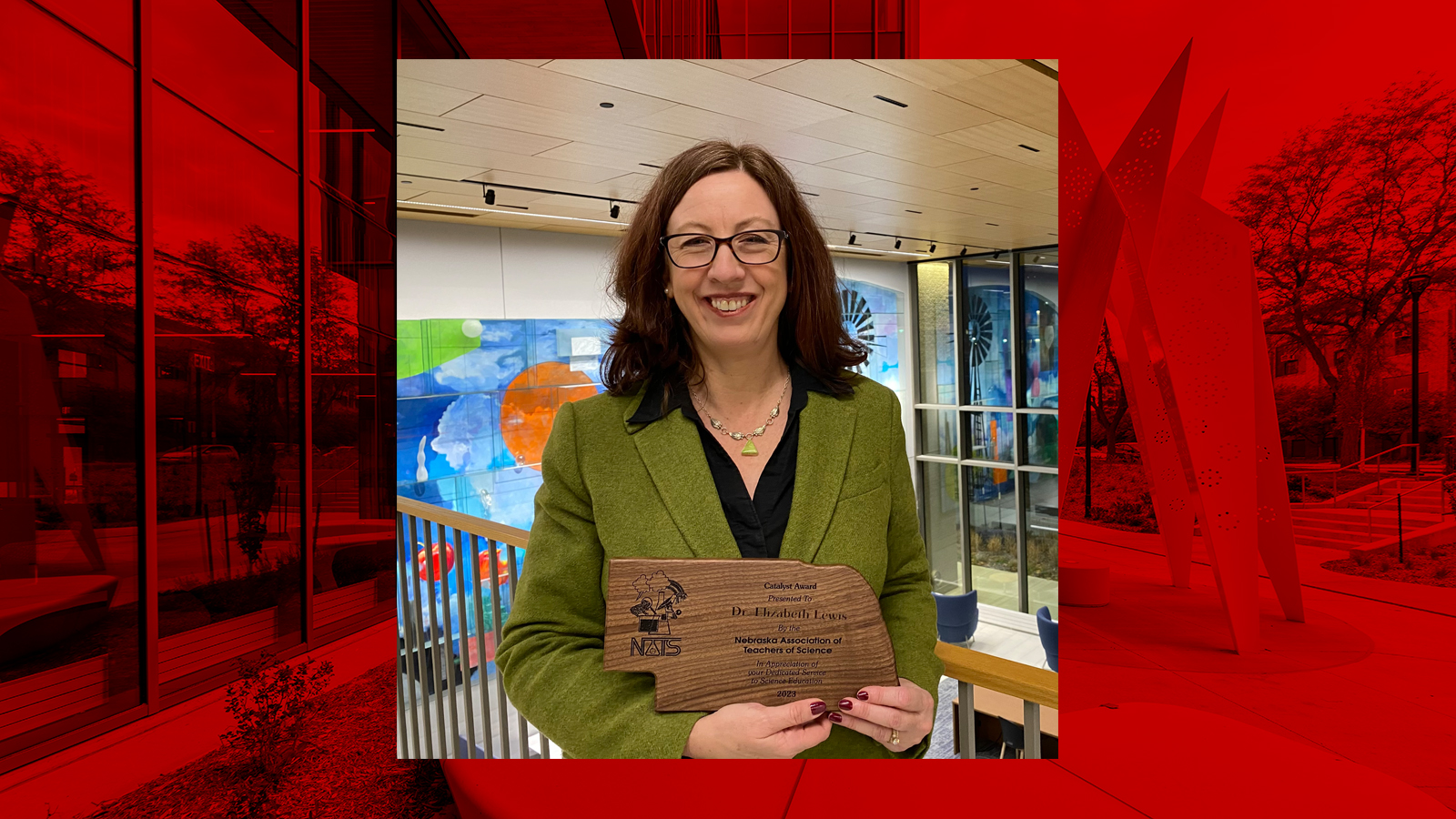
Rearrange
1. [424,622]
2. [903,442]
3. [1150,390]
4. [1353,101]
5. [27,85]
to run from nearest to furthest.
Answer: [27,85]
[903,442]
[424,622]
[1353,101]
[1150,390]

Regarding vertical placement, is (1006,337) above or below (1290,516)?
above

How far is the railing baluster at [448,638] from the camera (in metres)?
1.54

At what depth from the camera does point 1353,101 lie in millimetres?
2102

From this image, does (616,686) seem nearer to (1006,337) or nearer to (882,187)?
(1006,337)

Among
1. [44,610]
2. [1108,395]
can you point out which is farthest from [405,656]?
[1108,395]

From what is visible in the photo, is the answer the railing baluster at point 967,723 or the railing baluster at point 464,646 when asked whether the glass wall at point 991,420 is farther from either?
the railing baluster at point 464,646

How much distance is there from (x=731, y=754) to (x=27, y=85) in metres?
1.94

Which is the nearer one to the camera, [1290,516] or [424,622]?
[424,622]

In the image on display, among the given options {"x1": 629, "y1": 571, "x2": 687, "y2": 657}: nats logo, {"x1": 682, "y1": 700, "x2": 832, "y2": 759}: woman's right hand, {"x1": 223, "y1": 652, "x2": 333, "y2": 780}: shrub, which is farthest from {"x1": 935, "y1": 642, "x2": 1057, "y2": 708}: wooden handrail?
{"x1": 223, "y1": 652, "x2": 333, "y2": 780}: shrub

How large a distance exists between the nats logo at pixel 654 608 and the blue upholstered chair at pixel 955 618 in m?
0.56

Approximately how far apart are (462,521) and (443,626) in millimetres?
324

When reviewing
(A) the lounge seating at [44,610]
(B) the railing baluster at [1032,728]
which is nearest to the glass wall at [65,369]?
(A) the lounge seating at [44,610]

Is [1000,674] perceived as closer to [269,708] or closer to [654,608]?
[654,608]

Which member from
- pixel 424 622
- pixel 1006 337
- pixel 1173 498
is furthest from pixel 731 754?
pixel 1173 498
